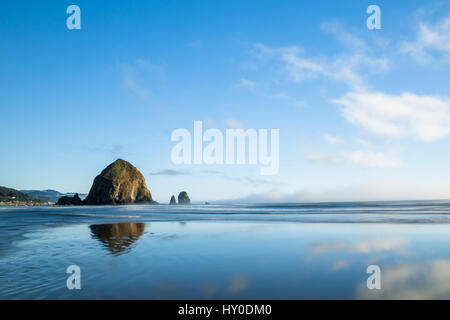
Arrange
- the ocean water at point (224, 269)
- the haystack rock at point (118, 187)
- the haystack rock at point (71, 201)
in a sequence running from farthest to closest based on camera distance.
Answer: the haystack rock at point (118, 187)
the haystack rock at point (71, 201)
the ocean water at point (224, 269)

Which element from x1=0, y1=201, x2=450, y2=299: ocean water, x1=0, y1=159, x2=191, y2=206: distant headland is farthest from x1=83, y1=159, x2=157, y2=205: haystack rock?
x1=0, y1=201, x2=450, y2=299: ocean water

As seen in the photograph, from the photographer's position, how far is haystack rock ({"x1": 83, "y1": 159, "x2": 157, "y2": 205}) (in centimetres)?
12175

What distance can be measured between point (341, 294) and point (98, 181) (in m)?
137

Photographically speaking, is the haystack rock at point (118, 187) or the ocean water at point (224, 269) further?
the haystack rock at point (118, 187)

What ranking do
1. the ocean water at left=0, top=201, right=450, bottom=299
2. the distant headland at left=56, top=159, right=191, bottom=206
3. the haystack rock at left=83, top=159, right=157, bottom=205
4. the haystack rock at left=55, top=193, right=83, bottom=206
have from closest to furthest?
the ocean water at left=0, top=201, right=450, bottom=299 → the haystack rock at left=55, top=193, right=83, bottom=206 → the distant headland at left=56, top=159, right=191, bottom=206 → the haystack rock at left=83, top=159, right=157, bottom=205

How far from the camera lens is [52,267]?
730 centimetres

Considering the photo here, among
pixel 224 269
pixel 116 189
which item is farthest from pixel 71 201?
pixel 224 269

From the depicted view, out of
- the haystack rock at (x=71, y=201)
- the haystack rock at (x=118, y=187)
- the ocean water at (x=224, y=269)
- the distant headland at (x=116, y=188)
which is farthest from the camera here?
the haystack rock at (x=118, y=187)

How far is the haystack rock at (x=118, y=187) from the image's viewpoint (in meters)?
122

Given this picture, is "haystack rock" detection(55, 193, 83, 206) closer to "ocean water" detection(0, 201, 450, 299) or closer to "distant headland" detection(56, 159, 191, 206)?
"distant headland" detection(56, 159, 191, 206)

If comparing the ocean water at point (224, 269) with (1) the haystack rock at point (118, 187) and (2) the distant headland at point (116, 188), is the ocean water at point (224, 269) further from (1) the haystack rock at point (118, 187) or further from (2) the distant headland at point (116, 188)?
(1) the haystack rock at point (118, 187)

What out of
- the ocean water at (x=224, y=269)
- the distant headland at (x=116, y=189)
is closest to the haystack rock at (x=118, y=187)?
the distant headland at (x=116, y=189)

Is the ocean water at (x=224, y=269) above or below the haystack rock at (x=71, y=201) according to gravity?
above
